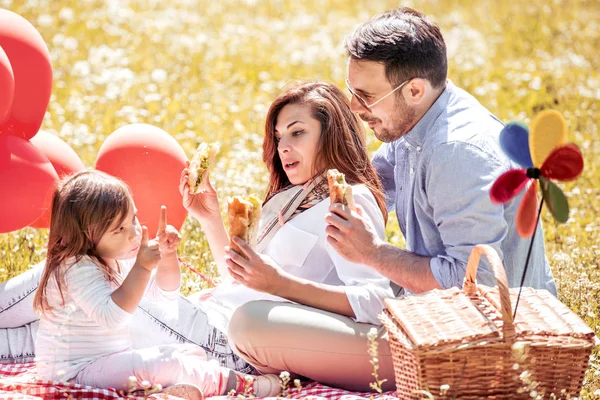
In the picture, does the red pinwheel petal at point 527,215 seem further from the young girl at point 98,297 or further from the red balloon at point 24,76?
the red balloon at point 24,76

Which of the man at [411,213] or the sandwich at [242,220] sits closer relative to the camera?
the man at [411,213]

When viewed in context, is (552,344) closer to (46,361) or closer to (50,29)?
(46,361)

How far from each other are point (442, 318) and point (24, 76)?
7.39 ft

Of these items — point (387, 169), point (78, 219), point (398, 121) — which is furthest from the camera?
point (387, 169)

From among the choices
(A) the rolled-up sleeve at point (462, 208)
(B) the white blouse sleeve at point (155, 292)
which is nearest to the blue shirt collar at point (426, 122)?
(A) the rolled-up sleeve at point (462, 208)

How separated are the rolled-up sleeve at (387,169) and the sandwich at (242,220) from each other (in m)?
0.93

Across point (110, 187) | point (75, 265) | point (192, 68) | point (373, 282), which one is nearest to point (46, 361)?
point (75, 265)

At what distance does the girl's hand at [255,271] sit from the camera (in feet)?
11.7

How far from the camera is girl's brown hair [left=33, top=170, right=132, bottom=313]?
348 centimetres

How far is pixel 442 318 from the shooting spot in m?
3.02

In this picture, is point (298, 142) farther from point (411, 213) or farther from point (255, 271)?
point (255, 271)

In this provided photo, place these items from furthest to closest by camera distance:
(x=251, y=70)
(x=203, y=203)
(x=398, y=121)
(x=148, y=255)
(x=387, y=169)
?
(x=251, y=70), (x=387, y=169), (x=203, y=203), (x=398, y=121), (x=148, y=255)

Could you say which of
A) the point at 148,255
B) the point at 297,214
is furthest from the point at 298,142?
the point at 148,255

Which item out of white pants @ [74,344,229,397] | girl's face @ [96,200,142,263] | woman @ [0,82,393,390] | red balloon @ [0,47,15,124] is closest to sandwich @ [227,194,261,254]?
woman @ [0,82,393,390]
